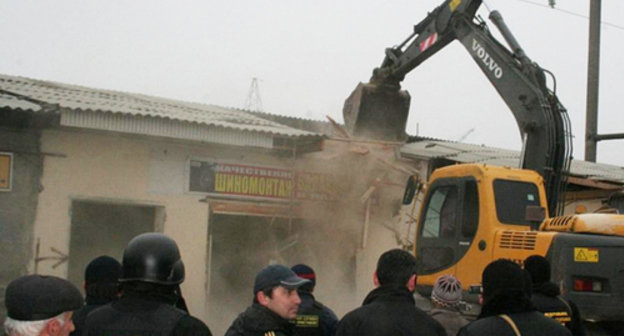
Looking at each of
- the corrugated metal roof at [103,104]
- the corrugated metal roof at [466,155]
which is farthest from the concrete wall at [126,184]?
the corrugated metal roof at [466,155]

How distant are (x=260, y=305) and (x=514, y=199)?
541 cm

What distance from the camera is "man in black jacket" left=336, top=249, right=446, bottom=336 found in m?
4.12

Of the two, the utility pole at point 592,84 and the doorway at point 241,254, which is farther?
the utility pole at point 592,84

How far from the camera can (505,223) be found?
28.6 ft

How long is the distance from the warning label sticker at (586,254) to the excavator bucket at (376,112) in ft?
25.0

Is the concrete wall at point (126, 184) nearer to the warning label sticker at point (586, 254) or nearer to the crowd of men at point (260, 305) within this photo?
the crowd of men at point (260, 305)

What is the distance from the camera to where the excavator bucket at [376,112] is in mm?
14781

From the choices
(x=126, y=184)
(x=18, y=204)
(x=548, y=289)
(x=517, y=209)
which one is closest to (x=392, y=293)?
(x=548, y=289)

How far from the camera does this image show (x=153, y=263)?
3.59 metres

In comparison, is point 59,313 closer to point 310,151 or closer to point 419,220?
point 419,220

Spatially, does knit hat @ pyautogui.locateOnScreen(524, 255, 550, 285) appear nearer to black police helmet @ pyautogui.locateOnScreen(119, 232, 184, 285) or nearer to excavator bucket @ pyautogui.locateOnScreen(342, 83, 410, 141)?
black police helmet @ pyautogui.locateOnScreen(119, 232, 184, 285)

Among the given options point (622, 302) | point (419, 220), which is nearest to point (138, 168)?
point (419, 220)

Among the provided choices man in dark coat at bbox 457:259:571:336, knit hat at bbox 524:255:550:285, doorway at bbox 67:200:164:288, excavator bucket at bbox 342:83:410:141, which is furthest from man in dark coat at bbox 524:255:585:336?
doorway at bbox 67:200:164:288

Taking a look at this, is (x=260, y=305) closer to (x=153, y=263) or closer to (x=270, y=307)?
(x=270, y=307)
